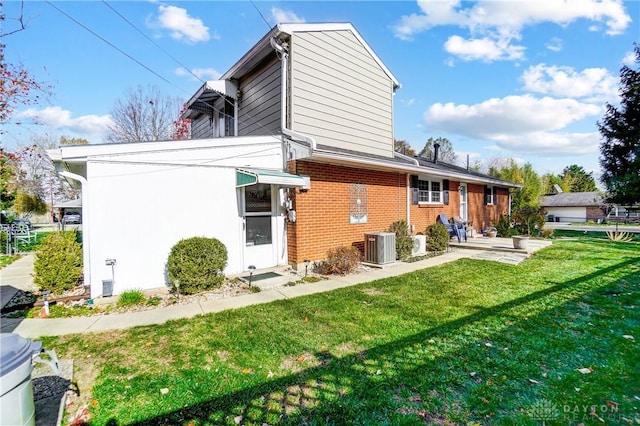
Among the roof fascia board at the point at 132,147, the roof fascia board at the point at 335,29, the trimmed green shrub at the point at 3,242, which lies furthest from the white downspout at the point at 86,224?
the trimmed green shrub at the point at 3,242

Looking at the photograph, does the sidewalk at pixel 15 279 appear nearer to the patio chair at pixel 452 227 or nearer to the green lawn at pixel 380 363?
the green lawn at pixel 380 363

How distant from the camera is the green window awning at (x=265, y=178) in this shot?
7.20 meters

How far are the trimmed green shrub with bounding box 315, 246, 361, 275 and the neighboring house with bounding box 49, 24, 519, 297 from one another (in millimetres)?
523

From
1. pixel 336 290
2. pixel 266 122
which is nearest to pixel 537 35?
pixel 266 122

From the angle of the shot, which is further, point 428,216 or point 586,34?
point 428,216

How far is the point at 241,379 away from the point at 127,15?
8.30 meters

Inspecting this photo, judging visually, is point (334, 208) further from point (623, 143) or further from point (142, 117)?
point (142, 117)

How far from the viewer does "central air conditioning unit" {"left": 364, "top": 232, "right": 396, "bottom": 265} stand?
29.9 feet

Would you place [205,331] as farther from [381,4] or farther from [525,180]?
[525,180]

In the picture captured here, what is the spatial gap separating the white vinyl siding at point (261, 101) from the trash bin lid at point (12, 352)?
305 inches

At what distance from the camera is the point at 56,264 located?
6418 mm

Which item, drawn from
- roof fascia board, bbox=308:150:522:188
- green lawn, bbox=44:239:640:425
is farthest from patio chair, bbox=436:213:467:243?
green lawn, bbox=44:239:640:425

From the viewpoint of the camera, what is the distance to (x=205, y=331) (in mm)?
4559

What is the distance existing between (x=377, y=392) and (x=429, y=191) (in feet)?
38.6
